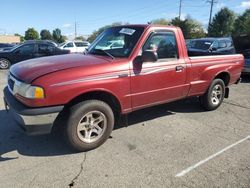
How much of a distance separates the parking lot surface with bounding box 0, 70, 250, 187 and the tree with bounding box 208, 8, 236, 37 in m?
58.6

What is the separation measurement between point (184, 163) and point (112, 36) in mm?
2665

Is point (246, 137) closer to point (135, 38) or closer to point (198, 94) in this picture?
point (198, 94)

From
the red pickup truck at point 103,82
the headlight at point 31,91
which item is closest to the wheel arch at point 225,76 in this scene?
the red pickup truck at point 103,82

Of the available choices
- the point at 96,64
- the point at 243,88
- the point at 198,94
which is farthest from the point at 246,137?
the point at 243,88

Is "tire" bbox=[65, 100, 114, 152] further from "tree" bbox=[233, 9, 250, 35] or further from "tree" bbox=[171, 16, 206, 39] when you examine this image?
"tree" bbox=[233, 9, 250, 35]

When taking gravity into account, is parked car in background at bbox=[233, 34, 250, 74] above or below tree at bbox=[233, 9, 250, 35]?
below

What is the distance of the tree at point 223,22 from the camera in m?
60.1

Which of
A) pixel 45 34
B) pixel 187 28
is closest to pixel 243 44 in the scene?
pixel 187 28

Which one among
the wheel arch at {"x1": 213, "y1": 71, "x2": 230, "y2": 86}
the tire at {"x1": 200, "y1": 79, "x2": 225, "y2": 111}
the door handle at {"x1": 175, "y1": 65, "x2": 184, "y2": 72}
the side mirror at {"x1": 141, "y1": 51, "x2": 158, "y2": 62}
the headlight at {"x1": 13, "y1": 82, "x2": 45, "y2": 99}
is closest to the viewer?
the headlight at {"x1": 13, "y1": 82, "x2": 45, "y2": 99}

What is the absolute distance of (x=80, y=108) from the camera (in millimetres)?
3869

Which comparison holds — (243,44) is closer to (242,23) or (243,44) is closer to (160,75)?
(160,75)

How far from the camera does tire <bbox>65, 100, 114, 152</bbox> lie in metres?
3.87

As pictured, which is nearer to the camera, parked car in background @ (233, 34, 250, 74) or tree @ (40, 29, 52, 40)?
parked car in background @ (233, 34, 250, 74)

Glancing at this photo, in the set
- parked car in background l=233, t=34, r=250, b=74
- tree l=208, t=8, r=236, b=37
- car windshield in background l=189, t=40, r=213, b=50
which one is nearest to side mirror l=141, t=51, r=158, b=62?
parked car in background l=233, t=34, r=250, b=74
